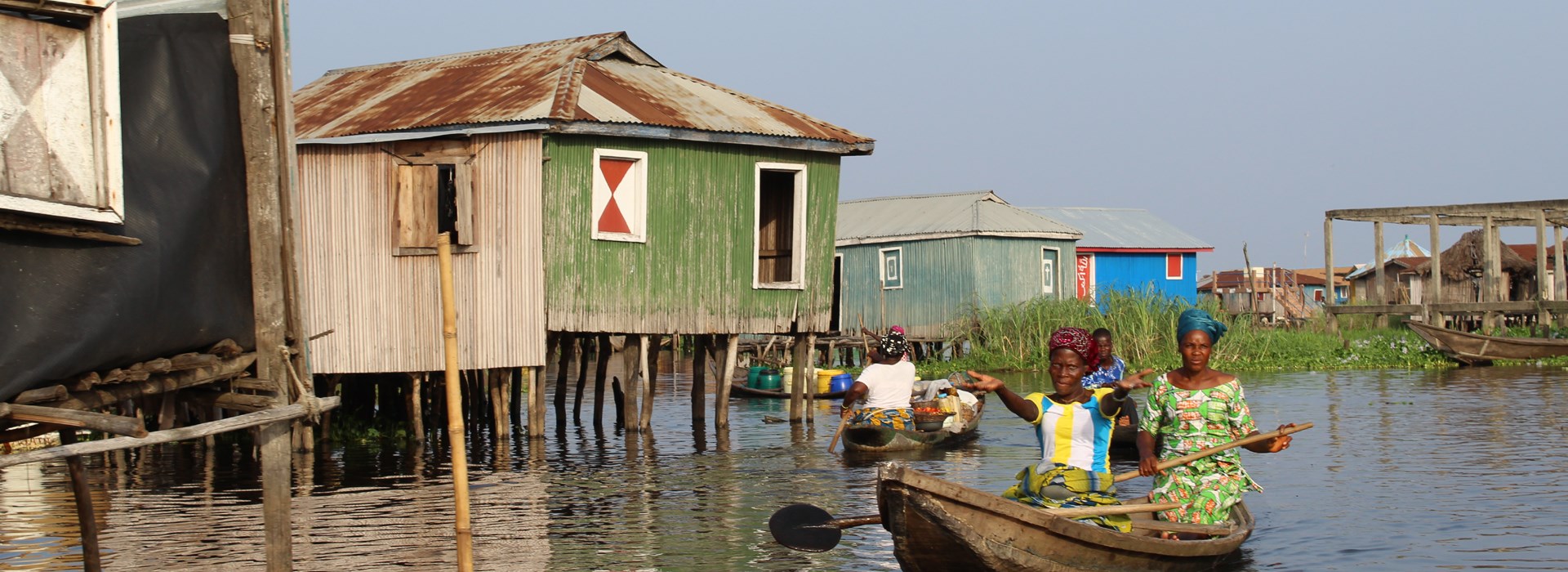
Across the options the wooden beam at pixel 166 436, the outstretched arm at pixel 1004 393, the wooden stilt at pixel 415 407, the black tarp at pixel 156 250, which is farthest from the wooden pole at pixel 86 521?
the wooden stilt at pixel 415 407

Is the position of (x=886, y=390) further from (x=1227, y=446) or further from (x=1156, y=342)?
(x=1156, y=342)

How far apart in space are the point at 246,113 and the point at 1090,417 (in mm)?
4865

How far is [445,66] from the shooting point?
22.2 metres

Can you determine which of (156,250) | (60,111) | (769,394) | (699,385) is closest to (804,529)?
(156,250)

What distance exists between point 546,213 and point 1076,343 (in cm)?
1081

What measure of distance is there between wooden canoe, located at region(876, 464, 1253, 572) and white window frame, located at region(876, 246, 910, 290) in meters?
30.3

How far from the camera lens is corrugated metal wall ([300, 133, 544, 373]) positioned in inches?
711

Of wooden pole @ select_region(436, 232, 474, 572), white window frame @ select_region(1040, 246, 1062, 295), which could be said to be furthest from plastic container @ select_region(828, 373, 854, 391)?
wooden pole @ select_region(436, 232, 474, 572)

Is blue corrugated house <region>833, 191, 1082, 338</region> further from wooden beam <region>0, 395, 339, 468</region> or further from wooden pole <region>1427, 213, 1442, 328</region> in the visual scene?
wooden beam <region>0, 395, 339, 468</region>

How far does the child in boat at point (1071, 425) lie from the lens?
324 inches

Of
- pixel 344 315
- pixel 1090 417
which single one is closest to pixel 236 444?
pixel 344 315

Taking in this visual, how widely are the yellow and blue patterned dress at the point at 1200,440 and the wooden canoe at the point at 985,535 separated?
15.1 inches

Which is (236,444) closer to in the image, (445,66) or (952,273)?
(445,66)

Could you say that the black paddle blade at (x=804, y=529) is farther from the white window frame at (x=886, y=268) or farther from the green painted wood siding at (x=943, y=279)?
the white window frame at (x=886, y=268)
